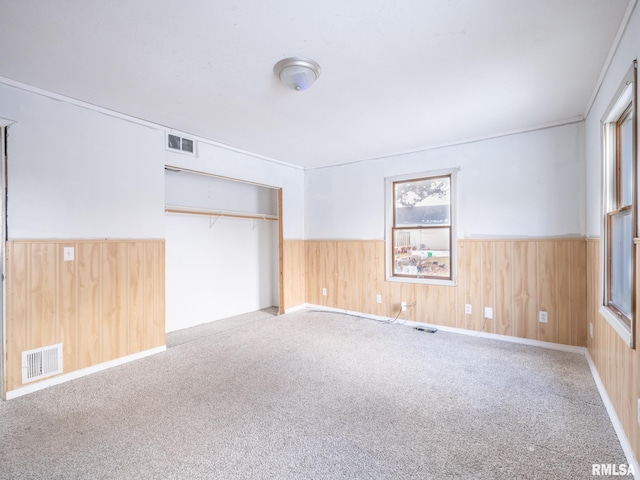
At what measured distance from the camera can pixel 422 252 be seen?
4.23 meters

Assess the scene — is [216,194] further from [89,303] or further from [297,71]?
[297,71]

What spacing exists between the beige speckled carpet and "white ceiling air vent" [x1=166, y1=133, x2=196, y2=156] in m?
2.26

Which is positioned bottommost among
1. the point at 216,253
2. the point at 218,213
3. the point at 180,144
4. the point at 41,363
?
the point at 41,363

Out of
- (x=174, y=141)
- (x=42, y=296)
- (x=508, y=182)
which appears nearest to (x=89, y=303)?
(x=42, y=296)

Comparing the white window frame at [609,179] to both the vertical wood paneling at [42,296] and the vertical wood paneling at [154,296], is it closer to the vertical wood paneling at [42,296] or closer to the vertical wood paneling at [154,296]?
the vertical wood paneling at [154,296]

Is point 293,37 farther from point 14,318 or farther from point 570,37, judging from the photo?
point 14,318

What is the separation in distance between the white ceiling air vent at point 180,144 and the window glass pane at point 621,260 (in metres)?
3.94

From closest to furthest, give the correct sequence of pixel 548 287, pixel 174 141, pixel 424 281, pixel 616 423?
pixel 616 423
pixel 548 287
pixel 174 141
pixel 424 281

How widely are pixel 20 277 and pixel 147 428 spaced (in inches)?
63.2

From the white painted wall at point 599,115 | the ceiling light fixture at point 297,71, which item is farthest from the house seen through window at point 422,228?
the ceiling light fixture at point 297,71

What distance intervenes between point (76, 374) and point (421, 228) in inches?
161

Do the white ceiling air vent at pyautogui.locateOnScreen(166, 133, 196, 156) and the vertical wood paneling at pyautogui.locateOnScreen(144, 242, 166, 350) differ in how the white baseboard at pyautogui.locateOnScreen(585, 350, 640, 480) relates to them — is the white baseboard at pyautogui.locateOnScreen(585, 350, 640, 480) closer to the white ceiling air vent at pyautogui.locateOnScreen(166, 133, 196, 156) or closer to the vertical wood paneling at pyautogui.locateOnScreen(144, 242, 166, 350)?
the vertical wood paneling at pyautogui.locateOnScreen(144, 242, 166, 350)

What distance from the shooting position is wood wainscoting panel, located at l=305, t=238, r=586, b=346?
3.21 metres

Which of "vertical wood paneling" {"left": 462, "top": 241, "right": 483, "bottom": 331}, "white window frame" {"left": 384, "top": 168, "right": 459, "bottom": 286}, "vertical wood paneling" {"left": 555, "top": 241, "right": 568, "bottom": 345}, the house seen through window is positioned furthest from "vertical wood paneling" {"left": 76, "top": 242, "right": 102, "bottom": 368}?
"vertical wood paneling" {"left": 555, "top": 241, "right": 568, "bottom": 345}
